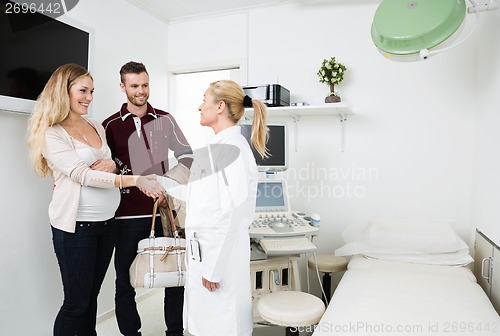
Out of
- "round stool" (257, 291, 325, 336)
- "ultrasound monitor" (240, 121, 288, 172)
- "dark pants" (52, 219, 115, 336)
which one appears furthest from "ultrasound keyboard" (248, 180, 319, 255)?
"dark pants" (52, 219, 115, 336)

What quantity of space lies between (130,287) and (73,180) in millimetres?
742

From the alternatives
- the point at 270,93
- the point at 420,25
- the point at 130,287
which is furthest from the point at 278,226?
the point at 420,25

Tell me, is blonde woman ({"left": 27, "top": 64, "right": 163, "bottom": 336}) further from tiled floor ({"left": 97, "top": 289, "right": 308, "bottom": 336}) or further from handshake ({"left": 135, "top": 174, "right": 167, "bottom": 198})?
tiled floor ({"left": 97, "top": 289, "right": 308, "bottom": 336})

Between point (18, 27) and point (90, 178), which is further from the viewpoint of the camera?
point (18, 27)

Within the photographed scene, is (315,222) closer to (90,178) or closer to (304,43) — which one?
(90,178)

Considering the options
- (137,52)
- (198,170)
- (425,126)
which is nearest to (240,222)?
(198,170)

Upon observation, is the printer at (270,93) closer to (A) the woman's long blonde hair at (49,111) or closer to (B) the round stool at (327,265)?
(B) the round stool at (327,265)

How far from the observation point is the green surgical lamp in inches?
70.4

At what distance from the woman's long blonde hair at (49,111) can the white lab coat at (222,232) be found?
2.28 feet

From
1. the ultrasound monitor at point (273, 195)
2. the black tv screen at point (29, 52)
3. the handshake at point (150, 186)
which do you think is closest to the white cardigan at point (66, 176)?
the handshake at point (150, 186)

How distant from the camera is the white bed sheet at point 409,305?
140cm

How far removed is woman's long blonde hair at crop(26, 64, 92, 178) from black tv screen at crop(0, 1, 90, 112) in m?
0.26

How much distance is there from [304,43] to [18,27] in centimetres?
196

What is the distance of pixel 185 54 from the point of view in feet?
11.3
